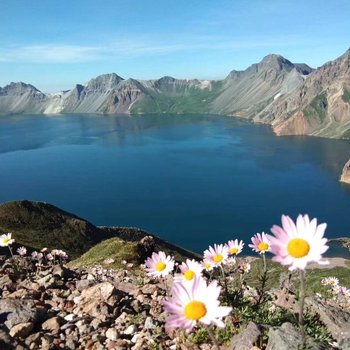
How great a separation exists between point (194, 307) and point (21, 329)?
197 inches

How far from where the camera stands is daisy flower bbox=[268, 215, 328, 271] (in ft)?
16.0

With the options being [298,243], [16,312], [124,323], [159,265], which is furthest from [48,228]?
[298,243]

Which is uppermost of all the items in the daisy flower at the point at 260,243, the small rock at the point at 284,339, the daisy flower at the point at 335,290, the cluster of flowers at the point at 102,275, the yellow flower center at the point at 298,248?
the yellow flower center at the point at 298,248

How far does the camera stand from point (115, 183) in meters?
195

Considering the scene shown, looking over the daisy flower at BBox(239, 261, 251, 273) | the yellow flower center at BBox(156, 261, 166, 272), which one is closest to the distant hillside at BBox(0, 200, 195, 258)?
the daisy flower at BBox(239, 261, 251, 273)

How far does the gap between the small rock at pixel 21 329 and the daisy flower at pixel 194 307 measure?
4.61m

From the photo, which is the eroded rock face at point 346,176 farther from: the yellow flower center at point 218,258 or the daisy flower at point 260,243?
the yellow flower center at point 218,258

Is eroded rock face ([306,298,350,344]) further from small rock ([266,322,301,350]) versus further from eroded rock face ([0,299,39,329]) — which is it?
eroded rock face ([0,299,39,329])

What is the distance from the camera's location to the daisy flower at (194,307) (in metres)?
4.75

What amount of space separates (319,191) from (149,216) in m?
76.7

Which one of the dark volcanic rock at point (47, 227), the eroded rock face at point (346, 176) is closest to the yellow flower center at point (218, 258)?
the dark volcanic rock at point (47, 227)

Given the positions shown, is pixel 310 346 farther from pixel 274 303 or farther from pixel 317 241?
pixel 274 303

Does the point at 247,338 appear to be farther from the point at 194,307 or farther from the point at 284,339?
the point at 194,307

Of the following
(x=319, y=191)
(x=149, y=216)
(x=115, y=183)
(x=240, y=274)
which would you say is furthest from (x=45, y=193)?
(x=240, y=274)
